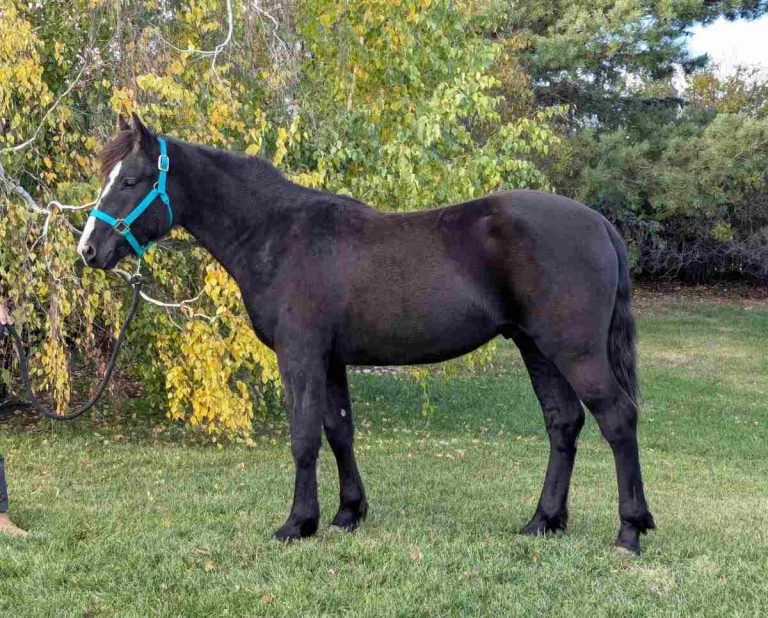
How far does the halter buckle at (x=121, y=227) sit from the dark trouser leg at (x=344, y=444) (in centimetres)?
134

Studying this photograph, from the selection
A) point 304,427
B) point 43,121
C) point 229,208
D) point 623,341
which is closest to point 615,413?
point 623,341

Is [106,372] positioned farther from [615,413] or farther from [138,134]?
[615,413]

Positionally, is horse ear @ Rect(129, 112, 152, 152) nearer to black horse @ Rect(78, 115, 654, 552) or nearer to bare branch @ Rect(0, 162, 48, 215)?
black horse @ Rect(78, 115, 654, 552)

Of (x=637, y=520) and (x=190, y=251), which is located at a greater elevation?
(x=190, y=251)

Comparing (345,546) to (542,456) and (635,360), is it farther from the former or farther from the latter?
(542,456)

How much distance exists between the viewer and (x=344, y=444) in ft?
16.4

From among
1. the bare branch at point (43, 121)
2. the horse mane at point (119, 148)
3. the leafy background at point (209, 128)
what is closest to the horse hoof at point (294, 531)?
the horse mane at point (119, 148)

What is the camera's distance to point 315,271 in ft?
15.2

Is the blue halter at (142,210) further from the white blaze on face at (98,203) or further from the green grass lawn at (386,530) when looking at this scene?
the green grass lawn at (386,530)

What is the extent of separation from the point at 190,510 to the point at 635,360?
3016 mm

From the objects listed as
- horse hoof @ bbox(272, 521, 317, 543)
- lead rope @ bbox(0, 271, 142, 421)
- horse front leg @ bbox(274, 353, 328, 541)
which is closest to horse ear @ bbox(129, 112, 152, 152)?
lead rope @ bbox(0, 271, 142, 421)

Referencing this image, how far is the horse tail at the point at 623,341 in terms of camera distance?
456cm

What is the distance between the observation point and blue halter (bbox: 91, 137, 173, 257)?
14.6 ft

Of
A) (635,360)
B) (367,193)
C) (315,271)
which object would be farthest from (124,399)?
(635,360)
